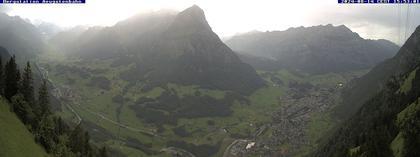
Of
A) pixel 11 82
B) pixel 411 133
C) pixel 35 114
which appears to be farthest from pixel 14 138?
pixel 411 133

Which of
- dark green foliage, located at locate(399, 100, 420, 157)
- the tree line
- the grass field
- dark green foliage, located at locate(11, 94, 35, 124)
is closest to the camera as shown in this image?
the grass field

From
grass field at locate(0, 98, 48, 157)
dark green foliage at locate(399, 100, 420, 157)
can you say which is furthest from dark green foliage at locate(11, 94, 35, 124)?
dark green foliage at locate(399, 100, 420, 157)

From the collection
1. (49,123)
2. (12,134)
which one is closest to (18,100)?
(49,123)

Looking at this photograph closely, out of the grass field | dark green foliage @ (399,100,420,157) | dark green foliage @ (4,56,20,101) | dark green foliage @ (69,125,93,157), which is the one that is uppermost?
dark green foliage @ (4,56,20,101)

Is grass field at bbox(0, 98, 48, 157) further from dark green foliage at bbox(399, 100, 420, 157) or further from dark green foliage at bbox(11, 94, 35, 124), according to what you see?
dark green foliage at bbox(399, 100, 420, 157)

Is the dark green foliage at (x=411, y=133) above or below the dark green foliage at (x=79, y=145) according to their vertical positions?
above

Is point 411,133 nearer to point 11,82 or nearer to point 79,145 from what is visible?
point 79,145

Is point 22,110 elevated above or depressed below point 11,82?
below

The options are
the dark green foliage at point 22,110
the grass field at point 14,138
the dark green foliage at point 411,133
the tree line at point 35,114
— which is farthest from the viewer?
the dark green foliage at point 22,110

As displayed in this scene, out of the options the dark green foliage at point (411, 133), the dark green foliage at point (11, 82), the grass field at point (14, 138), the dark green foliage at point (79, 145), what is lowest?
the dark green foliage at point (79, 145)

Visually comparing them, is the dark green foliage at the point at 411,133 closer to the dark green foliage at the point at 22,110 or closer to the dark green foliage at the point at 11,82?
the dark green foliage at the point at 22,110

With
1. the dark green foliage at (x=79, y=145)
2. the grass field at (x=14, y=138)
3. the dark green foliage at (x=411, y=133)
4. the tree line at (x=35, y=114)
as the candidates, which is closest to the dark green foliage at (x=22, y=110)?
the tree line at (x=35, y=114)

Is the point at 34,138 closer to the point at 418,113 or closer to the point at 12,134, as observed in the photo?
the point at 12,134
